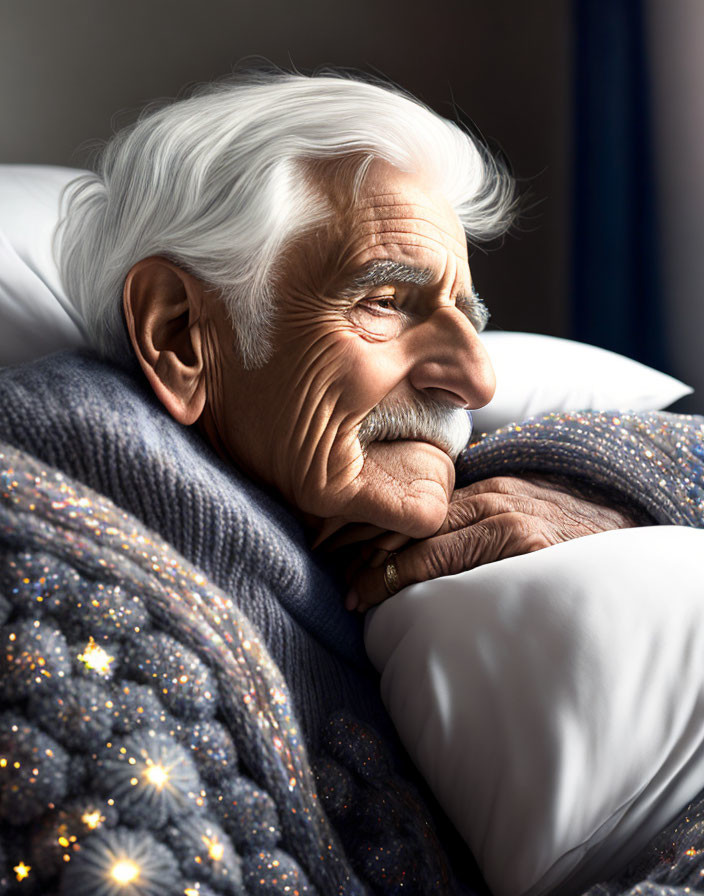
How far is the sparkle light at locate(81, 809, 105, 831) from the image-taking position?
1.98 feet

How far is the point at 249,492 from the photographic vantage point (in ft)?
3.01

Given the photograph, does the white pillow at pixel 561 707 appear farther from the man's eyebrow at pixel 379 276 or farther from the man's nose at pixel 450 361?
the man's eyebrow at pixel 379 276

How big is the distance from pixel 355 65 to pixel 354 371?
148cm

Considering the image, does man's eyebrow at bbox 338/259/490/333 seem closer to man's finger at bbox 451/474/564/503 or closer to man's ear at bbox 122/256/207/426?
man's ear at bbox 122/256/207/426

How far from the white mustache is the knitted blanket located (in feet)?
0.51

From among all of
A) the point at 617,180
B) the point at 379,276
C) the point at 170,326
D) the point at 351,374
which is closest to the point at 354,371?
the point at 351,374

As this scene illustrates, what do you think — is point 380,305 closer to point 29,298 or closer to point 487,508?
A: point 487,508

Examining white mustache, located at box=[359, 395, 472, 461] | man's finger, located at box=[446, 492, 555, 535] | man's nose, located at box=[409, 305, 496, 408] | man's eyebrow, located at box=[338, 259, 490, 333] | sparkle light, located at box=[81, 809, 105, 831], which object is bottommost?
sparkle light, located at box=[81, 809, 105, 831]

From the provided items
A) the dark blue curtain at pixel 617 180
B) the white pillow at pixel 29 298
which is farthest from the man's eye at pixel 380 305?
the dark blue curtain at pixel 617 180

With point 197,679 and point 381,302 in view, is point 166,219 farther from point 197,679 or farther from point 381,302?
point 197,679

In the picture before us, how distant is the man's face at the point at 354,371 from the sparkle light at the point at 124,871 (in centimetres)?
43

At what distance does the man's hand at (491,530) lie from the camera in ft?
3.24

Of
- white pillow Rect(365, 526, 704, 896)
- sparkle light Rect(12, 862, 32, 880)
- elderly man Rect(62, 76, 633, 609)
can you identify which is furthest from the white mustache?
sparkle light Rect(12, 862, 32, 880)

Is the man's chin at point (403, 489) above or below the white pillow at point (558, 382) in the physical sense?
above
